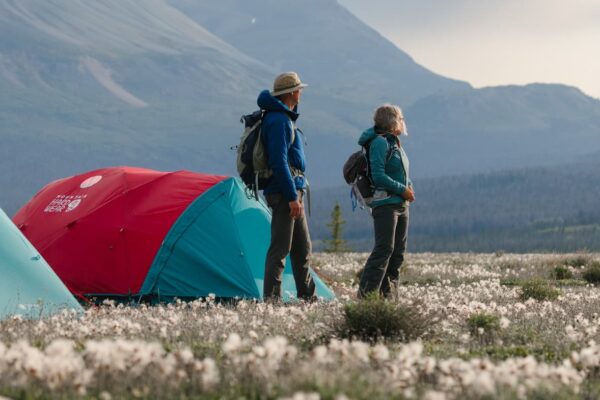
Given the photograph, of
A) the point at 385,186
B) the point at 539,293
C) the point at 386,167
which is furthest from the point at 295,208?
the point at 539,293

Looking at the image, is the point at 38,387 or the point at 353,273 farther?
the point at 353,273

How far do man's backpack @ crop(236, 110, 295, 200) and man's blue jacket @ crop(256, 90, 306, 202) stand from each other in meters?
0.07

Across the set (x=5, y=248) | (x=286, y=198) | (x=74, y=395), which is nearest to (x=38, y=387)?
(x=74, y=395)

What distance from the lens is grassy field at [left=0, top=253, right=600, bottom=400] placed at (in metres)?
5.95

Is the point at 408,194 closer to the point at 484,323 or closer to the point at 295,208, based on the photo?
the point at 295,208

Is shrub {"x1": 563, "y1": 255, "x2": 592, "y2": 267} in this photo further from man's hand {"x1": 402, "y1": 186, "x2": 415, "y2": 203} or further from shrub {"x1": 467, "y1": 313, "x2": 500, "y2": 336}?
shrub {"x1": 467, "y1": 313, "x2": 500, "y2": 336}

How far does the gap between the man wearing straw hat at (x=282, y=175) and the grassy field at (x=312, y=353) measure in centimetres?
88

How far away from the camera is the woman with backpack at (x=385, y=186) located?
12.6 m

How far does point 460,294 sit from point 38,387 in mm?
9791

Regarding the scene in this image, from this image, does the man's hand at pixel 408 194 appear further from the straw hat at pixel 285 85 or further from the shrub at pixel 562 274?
the shrub at pixel 562 274

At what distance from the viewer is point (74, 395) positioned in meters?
5.82

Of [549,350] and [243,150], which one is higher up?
[243,150]

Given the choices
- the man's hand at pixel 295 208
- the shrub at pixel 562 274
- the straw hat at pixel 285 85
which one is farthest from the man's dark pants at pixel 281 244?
the shrub at pixel 562 274

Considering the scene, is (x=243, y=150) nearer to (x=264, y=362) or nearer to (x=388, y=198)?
(x=388, y=198)
